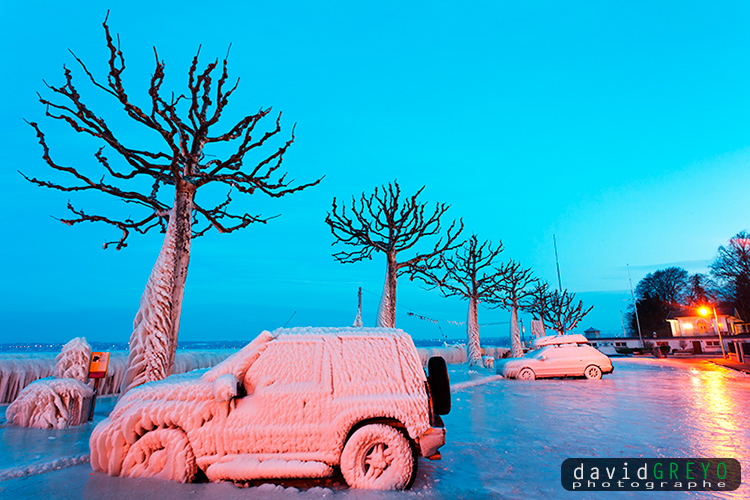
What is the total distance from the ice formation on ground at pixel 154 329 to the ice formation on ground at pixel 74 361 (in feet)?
6.47

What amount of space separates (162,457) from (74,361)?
5.95 meters

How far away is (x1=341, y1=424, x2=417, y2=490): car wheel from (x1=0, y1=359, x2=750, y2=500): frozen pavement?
0.13m

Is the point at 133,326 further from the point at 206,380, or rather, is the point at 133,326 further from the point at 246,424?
the point at 246,424

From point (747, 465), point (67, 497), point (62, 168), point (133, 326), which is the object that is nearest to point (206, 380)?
point (67, 497)

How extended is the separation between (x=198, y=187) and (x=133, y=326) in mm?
3170

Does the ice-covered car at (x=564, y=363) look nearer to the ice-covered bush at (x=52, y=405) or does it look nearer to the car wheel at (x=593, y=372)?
the car wheel at (x=593, y=372)

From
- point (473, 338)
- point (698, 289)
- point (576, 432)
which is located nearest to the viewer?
point (576, 432)

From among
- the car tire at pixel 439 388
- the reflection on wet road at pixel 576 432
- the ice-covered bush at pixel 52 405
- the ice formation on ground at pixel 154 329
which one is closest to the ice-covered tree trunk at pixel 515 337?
the reflection on wet road at pixel 576 432

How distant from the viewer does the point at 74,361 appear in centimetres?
779

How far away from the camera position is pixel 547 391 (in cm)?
1146

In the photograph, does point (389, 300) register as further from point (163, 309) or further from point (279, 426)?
point (279, 426)

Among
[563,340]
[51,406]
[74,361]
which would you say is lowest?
[51,406]

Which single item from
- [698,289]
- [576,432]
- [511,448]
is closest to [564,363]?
[576,432]

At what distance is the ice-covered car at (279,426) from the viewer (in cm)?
→ 369
